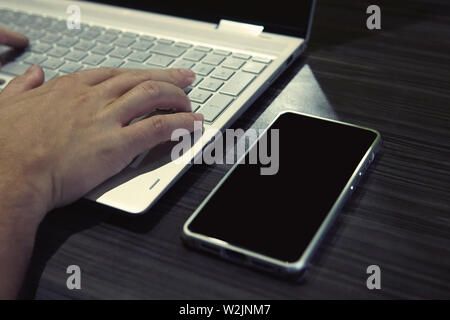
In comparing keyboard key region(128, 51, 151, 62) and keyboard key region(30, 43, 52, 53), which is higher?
keyboard key region(128, 51, 151, 62)

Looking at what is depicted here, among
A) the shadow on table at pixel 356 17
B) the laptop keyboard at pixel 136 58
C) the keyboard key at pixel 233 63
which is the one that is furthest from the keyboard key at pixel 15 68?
the shadow on table at pixel 356 17

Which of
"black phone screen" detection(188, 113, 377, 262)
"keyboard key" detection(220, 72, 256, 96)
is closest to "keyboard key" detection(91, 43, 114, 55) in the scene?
"keyboard key" detection(220, 72, 256, 96)

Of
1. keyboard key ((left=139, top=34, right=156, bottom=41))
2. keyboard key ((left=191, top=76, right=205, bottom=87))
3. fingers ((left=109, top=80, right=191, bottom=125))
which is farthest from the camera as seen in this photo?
keyboard key ((left=139, top=34, right=156, bottom=41))

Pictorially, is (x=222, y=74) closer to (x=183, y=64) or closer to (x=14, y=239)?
(x=183, y=64)

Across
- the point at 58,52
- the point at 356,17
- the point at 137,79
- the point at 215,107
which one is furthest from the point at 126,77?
the point at 356,17

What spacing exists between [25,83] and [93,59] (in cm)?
12

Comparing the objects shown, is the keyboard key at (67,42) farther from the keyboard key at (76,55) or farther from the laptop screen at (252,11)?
the laptop screen at (252,11)

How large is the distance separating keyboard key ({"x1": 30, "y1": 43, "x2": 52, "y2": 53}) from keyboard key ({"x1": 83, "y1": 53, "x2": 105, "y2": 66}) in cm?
9

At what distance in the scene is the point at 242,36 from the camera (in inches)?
26.9

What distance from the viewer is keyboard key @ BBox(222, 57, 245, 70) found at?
0.62 metres

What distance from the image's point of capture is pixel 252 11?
0.69 metres

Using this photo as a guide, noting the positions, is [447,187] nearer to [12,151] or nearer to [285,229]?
[285,229]

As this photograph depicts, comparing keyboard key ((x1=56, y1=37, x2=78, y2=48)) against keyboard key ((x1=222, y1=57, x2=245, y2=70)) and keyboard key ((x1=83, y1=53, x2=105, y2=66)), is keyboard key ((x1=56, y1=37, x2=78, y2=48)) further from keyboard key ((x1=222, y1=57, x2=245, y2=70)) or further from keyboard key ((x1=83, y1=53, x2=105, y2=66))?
keyboard key ((x1=222, y1=57, x2=245, y2=70))

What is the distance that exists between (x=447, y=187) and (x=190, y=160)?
0.90ft
